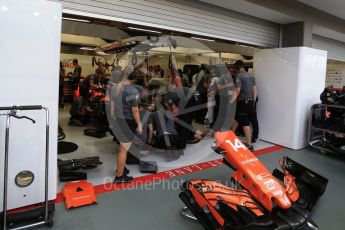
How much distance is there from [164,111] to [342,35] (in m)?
5.22

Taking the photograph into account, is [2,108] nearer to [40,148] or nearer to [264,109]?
[40,148]

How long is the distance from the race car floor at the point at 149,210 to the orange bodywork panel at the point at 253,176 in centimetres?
63

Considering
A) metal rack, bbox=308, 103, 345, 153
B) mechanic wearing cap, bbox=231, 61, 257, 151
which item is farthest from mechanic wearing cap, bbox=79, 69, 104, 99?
metal rack, bbox=308, 103, 345, 153

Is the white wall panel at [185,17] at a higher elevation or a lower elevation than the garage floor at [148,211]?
higher

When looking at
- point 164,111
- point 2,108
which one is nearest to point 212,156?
point 164,111

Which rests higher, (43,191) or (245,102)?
(245,102)

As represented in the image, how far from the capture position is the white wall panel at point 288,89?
494 centimetres

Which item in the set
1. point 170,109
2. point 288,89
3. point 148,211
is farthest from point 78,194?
point 288,89

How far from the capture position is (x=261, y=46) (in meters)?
5.41

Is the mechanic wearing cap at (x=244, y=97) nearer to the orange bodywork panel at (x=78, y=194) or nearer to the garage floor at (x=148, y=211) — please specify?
the garage floor at (x=148, y=211)

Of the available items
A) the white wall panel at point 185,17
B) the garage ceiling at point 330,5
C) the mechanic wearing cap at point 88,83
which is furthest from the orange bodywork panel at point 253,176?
the mechanic wearing cap at point 88,83

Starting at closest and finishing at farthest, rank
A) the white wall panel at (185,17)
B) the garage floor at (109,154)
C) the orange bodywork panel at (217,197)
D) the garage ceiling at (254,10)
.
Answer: the orange bodywork panel at (217,197)
the white wall panel at (185,17)
the garage floor at (109,154)
the garage ceiling at (254,10)

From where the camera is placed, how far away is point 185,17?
3.98m

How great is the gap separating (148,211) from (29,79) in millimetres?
1707
